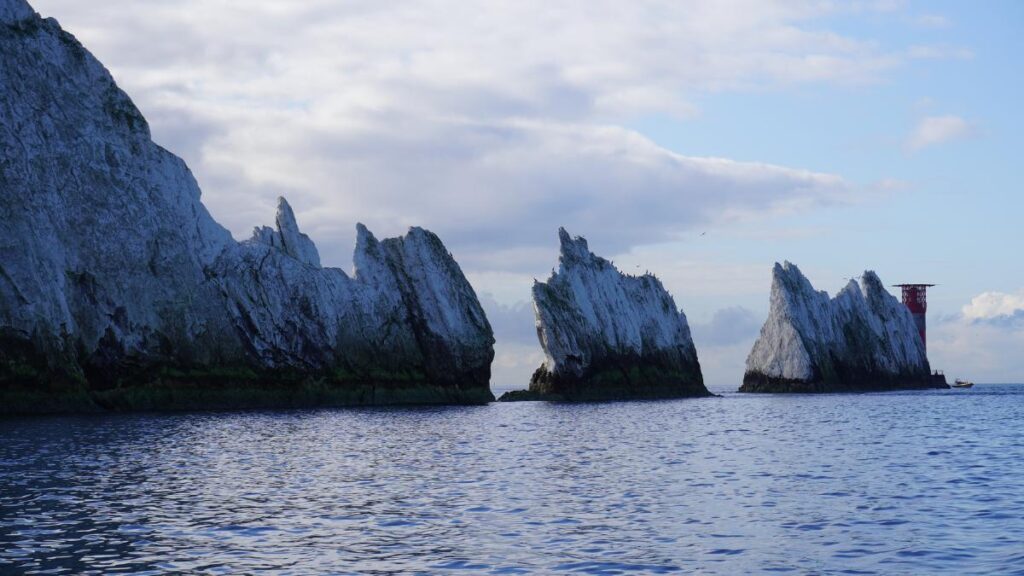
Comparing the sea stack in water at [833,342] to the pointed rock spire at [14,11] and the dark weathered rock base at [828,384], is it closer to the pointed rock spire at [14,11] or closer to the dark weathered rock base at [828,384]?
the dark weathered rock base at [828,384]

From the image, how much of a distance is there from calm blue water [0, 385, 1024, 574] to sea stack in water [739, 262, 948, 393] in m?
85.7

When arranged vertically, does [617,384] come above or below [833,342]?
below

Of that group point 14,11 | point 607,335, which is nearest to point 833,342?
point 607,335

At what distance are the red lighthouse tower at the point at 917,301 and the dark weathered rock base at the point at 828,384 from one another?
1198 cm

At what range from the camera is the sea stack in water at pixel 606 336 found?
106875 millimetres

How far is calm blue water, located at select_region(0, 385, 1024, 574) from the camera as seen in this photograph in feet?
67.9

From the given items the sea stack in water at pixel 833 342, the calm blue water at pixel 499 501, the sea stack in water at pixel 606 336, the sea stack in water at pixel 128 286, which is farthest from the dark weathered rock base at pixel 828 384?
the calm blue water at pixel 499 501

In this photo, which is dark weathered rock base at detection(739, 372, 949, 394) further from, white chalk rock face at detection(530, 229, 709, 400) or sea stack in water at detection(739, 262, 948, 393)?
white chalk rock face at detection(530, 229, 709, 400)

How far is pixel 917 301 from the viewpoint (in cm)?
18575

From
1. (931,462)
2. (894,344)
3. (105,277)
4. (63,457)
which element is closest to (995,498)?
(931,462)

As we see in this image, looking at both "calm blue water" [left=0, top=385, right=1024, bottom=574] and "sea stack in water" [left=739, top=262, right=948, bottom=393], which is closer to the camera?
"calm blue water" [left=0, top=385, right=1024, bottom=574]

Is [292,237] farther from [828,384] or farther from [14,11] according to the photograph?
[828,384]

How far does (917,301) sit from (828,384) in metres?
50.2

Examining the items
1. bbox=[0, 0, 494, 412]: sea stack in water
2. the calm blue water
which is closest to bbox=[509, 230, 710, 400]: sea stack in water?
bbox=[0, 0, 494, 412]: sea stack in water
